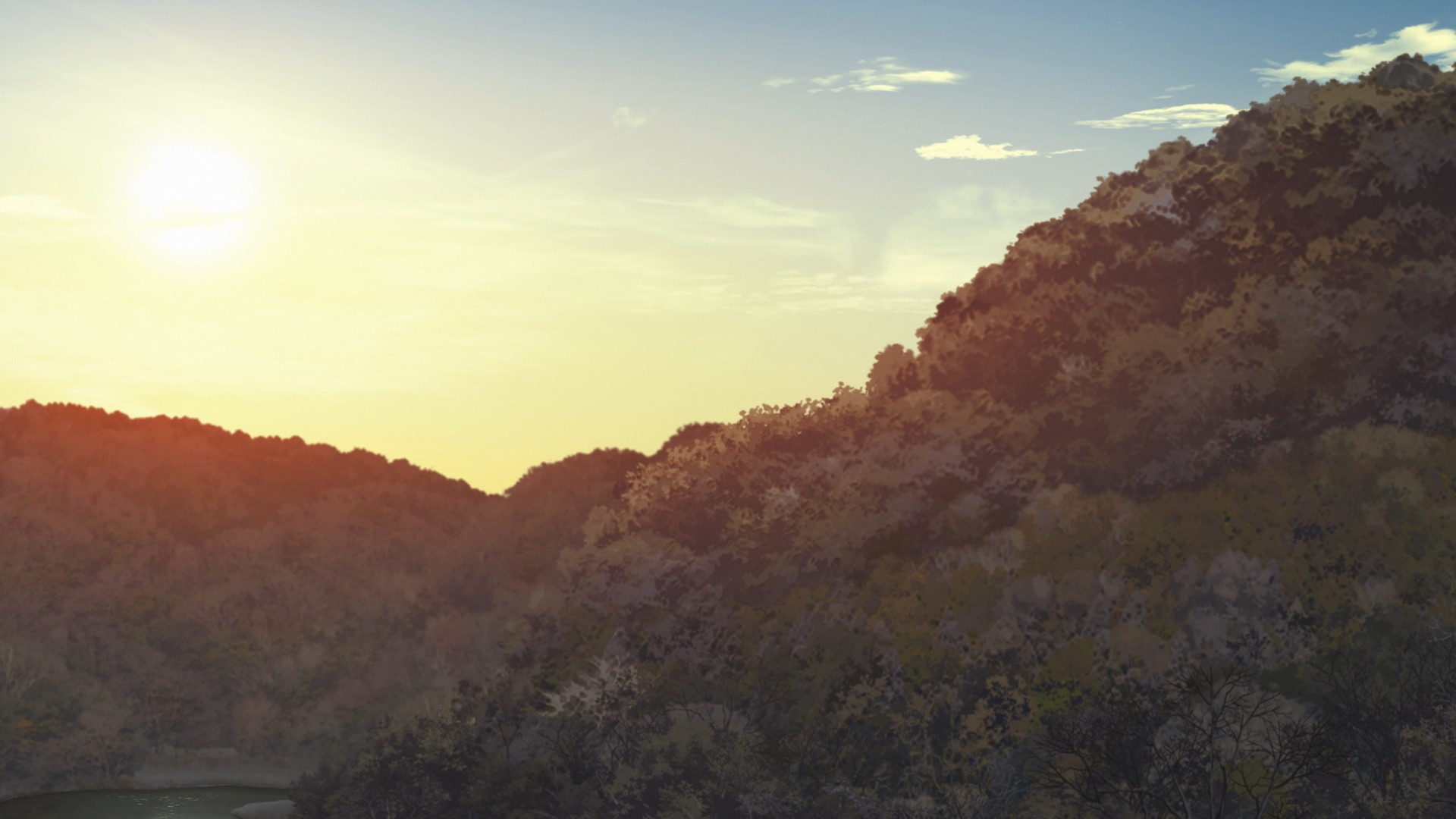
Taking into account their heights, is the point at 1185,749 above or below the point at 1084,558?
below

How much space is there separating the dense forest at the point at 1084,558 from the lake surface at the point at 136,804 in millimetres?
27870

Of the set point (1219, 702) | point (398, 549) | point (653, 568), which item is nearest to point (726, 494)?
point (653, 568)

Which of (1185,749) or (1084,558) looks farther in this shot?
(1084,558)

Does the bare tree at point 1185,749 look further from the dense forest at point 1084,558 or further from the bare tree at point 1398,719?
the bare tree at point 1398,719

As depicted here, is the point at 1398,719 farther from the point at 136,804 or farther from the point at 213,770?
the point at 213,770

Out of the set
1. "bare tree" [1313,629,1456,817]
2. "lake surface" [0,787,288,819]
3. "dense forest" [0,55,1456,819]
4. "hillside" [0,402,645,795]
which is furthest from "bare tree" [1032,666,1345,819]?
"hillside" [0,402,645,795]

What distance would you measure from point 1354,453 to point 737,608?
21328mm

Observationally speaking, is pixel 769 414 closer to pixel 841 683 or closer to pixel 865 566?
pixel 865 566

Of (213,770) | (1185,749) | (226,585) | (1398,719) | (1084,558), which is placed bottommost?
(213,770)

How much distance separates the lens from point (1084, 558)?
47.2 metres

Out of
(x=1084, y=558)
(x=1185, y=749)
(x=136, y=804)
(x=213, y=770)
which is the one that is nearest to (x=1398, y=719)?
(x=1185, y=749)

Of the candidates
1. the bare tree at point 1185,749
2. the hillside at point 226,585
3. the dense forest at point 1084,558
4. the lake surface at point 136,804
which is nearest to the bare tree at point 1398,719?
the dense forest at point 1084,558

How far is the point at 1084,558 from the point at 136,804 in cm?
6773

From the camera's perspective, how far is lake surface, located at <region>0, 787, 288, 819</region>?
3428 inches
